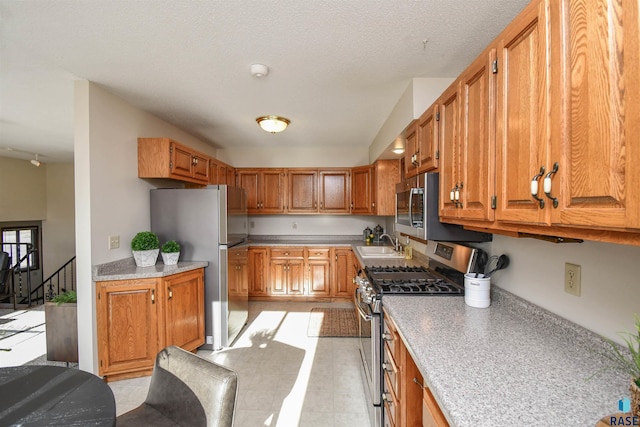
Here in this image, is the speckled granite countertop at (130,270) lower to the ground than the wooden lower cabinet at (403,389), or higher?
higher

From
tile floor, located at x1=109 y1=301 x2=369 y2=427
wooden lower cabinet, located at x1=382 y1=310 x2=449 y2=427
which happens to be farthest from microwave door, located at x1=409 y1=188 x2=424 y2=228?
tile floor, located at x1=109 y1=301 x2=369 y2=427

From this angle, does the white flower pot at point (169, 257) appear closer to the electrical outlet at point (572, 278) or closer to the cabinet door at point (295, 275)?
the cabinet door at point (295, 275)

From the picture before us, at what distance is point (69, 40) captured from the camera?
5.82ft

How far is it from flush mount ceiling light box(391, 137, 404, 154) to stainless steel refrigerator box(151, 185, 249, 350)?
177 centimetres

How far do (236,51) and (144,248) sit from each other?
185 cm

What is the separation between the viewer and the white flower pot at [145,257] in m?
2.63

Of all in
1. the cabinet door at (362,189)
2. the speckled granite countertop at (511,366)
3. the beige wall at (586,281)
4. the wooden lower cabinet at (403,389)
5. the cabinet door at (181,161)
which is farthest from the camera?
the cabinet door at (362,189)

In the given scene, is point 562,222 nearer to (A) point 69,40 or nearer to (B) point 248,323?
(A) point 69,40

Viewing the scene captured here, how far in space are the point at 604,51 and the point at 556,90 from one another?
0.50ft

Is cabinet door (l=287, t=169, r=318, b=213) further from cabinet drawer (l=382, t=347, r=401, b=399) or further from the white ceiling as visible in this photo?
cabinet drawer (l=382, t=347, r=401, b=399)

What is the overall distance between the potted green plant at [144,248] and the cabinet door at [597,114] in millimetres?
2864

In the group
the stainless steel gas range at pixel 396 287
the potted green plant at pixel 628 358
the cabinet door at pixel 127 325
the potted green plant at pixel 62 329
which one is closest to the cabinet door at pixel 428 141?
the stainless steel gas range at pixel 396 287

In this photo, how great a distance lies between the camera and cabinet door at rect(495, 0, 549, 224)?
919 millimetres

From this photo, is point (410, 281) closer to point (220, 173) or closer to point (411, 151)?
point (411, 151)
